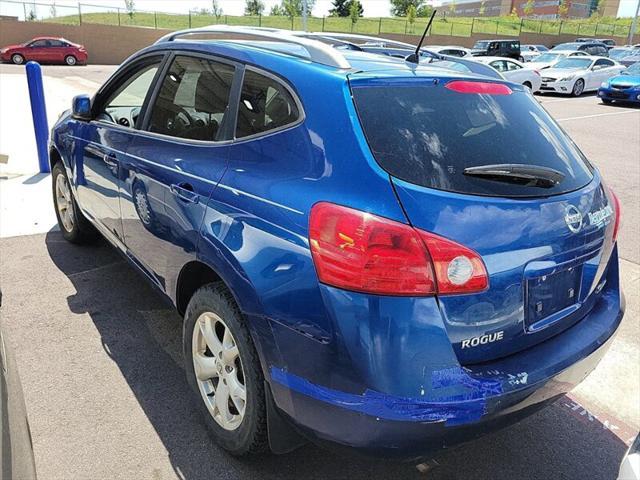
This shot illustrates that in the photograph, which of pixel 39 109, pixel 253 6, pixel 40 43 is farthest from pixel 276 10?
pixel 39 109

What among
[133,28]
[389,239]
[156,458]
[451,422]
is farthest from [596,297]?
[133,28]

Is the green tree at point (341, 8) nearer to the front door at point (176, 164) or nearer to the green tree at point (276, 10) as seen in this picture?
the green tree at point (276, 10)

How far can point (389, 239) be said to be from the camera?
5.93 ft

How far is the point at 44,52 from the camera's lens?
30.5 meters

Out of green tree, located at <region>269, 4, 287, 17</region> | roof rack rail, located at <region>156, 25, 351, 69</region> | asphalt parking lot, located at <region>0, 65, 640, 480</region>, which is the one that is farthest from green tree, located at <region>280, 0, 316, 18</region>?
asphalt parking lot, located at <region>0, 65, 640, 480</region>

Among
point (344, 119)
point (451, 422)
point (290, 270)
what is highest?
point (344, 119)

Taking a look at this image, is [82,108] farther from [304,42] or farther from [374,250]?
[374,250]

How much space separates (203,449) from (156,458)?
212 mm

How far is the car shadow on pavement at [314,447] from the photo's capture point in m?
2.47

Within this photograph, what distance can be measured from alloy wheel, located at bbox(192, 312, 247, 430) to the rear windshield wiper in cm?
121

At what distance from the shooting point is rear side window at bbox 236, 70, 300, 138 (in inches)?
88.7

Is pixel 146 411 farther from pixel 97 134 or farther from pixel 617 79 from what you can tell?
pixel 617 79

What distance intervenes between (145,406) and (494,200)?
2.02m

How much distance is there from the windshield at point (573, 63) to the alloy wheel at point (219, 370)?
871 inches
